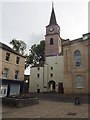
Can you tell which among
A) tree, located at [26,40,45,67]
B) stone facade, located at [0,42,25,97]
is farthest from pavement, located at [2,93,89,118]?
tree, located at [26,40,45,67]

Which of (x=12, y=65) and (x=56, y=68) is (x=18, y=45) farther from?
(x=12, y=65)

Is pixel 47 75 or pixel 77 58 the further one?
pixel 47 75

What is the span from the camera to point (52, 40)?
57.4 metres

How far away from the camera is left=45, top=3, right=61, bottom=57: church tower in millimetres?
55719

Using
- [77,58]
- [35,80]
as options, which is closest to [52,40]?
[35,80]

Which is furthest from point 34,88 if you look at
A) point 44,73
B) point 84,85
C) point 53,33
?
point 84,85

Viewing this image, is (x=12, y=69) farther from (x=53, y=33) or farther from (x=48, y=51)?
(x=53, y=33)

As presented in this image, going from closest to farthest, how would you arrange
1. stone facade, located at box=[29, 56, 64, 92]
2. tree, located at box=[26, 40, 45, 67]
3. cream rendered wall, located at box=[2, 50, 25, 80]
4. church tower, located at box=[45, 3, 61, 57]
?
1. cream rendered wall, located at box=[2, 50, 25, 80]
2. stone facade, located at box=[29, 56, 64, 92]
3. church tower, located at box=[45, 3, 61, 57]
4. tree, located at box=[26, 40, 45, 67]

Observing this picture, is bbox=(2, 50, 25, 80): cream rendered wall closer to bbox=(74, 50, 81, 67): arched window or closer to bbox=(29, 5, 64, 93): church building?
bbox=(74, 50, 81, 67): arched window

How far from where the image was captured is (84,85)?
31.8 meters

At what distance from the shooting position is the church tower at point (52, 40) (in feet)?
183

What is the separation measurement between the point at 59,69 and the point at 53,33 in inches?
546

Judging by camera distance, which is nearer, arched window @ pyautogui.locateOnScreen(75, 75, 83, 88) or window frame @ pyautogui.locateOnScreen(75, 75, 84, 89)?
window frame @ pyautogui.locateOnScreen(75, 75, 84, 89)

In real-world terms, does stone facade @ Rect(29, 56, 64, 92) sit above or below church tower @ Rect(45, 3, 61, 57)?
below
